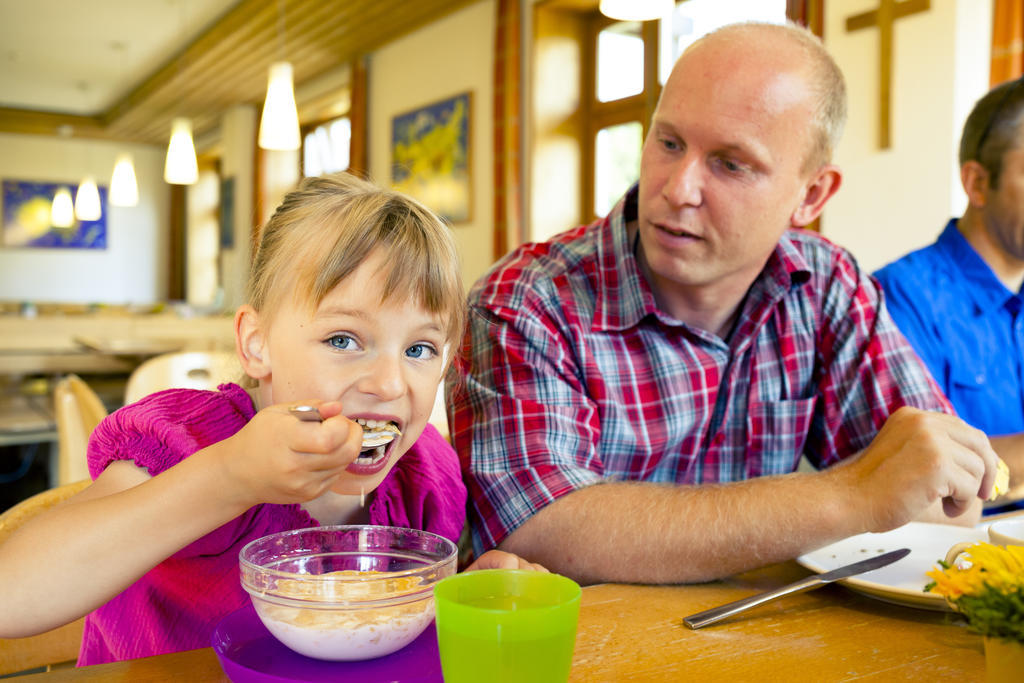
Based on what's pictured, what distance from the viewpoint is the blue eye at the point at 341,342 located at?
0.90 m

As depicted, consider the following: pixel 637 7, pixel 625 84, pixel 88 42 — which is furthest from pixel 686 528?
pixel 88 42

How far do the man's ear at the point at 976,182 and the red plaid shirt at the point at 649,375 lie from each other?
805 mm

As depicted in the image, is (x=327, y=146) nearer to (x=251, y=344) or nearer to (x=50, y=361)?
(x=50, y=361)

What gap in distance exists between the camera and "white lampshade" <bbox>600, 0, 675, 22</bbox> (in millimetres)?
2855

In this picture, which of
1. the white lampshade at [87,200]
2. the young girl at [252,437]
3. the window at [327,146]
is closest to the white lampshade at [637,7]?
the young girl at [252,437]

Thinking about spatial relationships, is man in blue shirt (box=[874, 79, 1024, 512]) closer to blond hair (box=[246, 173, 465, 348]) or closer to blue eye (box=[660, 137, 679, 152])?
blue eye (box=[660, 137, 679, 152])

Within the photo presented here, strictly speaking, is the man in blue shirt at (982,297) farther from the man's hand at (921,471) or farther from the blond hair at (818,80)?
the man's hand at (921,471)

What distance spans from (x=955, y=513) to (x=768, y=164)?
63cm

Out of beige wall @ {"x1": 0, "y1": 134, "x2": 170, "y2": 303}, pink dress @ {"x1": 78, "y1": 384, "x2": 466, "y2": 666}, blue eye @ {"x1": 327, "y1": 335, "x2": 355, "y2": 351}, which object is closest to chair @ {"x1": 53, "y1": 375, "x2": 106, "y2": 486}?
pink dress @ {"x1": 78, "y1": 384, "x2": 466, "y2": 666}

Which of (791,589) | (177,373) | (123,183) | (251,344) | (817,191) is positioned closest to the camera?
(791,589)

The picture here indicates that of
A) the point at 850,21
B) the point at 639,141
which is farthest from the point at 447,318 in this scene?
the point at 639,141

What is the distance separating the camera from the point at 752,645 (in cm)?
79

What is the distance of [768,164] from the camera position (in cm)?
142

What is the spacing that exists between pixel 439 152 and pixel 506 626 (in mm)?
6480
